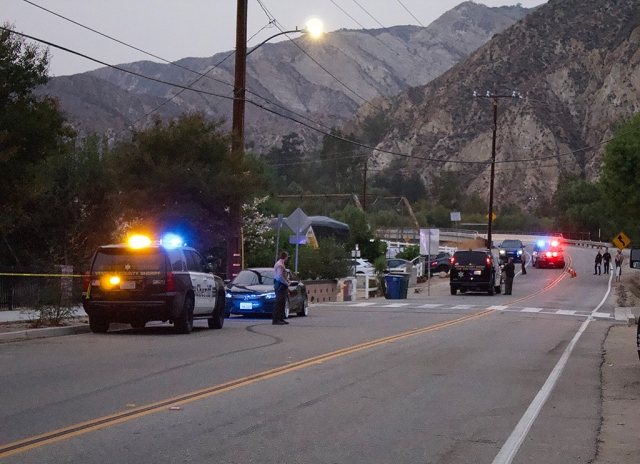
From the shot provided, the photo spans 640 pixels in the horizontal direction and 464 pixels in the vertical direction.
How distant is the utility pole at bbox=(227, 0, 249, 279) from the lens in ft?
93.7

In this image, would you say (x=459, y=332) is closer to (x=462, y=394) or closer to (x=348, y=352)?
(x=348, y=352)

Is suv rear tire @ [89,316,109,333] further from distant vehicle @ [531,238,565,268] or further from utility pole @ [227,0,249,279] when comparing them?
distant vehicle @ [531,238,565,268]

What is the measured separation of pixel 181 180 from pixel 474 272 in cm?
1909

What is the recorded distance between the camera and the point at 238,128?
Answer: 28.9 metres

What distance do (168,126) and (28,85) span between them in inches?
445

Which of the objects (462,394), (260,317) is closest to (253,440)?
(462,394)

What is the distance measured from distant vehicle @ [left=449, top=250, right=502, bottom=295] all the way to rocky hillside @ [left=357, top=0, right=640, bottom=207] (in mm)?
105810

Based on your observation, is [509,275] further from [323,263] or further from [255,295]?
[255,295]

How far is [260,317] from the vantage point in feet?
84.8

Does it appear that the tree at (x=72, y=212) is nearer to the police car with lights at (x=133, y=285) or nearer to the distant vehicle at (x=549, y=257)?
the police car with lights at (x=133, y=285)

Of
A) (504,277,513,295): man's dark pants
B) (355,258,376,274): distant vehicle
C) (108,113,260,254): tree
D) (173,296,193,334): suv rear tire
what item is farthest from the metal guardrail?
(173,296,193,334): suv rear tire

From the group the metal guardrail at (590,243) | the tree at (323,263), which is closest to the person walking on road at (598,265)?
the tree at (323,263)

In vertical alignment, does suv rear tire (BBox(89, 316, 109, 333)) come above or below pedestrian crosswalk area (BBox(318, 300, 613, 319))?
above

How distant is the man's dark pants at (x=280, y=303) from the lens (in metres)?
22.0
